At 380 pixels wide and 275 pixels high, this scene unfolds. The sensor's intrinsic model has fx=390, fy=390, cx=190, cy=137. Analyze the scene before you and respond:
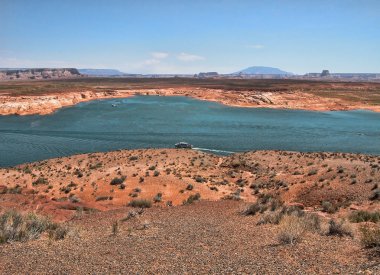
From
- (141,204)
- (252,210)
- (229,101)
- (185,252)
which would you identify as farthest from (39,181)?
(229,101)

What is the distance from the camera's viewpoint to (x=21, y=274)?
9969 mm

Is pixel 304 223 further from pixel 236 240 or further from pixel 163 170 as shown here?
pixel 163 170

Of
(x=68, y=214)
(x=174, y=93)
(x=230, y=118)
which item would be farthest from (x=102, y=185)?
(x=174, y=93)

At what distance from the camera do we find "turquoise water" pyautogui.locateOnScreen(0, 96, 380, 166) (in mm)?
53969

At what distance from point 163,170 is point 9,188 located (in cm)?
1272

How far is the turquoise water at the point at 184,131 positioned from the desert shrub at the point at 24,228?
109ft

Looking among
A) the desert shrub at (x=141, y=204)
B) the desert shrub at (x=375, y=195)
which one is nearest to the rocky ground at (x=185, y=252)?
the desert shrub at (x=141, y=204)

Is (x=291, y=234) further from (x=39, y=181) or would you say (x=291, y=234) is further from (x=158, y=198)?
(x=39, y=181)

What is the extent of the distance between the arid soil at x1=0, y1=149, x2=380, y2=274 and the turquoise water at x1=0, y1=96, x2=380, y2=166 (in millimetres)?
Answer: 12219

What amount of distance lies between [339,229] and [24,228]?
10.7 metres

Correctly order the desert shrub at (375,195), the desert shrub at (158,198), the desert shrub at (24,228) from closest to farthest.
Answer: the desert shrub at (24,228)
the desert shrub at (375,195)
the desert shrub at (158,198)

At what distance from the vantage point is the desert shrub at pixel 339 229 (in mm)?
13094

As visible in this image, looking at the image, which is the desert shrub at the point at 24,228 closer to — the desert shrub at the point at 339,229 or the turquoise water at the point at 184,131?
the desert shrub at the point at 339,229

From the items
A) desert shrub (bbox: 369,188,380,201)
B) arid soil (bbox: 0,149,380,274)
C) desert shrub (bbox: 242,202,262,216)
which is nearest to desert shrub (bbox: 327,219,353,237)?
arid soil (bbox: 0,149,380,274)
